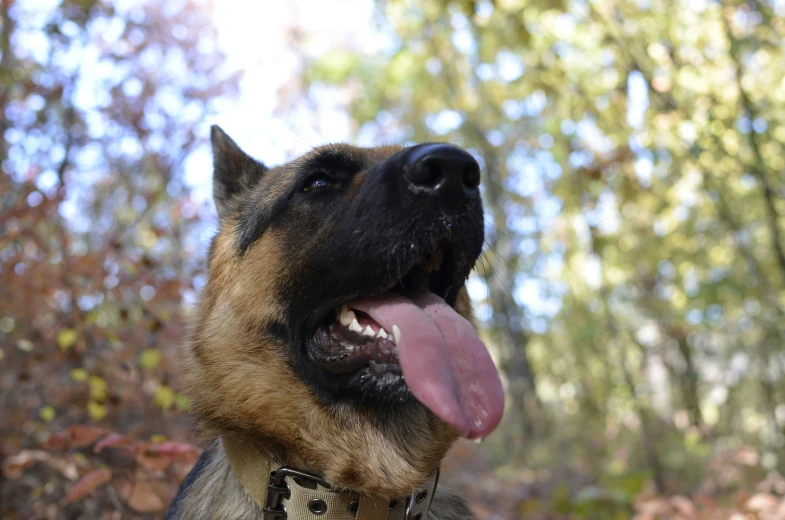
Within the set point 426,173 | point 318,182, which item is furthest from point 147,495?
point 426,173

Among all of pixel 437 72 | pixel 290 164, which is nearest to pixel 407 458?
pixel 290 164

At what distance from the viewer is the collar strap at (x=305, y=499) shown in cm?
203

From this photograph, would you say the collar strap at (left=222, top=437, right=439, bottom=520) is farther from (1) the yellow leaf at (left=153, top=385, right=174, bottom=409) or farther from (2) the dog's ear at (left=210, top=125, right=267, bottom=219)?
(1) the yellow leaf at (left=153, top=385, right=174, bottom=409)

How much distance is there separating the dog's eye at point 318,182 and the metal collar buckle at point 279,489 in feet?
3.65

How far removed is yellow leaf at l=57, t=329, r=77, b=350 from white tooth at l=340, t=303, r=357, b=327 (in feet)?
8.88

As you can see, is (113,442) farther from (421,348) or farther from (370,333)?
(421,348)

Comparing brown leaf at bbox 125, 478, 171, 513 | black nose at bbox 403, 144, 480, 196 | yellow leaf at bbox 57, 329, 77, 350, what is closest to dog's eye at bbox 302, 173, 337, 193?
black nose at bbox 403, 144, 480, 196

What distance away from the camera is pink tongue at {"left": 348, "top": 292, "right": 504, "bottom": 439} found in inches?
74.4

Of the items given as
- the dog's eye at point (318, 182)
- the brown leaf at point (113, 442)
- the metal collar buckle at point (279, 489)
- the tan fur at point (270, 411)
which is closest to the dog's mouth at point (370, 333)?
the tan fur at point (270, 411)

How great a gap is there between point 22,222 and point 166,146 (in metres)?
2.91

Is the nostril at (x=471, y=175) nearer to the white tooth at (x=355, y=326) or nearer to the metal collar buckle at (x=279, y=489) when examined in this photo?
the white tooth at (x=355, y=326)

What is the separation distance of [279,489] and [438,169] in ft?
3.94

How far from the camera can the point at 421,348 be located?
2010mm

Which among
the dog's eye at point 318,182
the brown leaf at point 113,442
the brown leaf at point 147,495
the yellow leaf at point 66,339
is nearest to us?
the dog's eye at point 318,182
